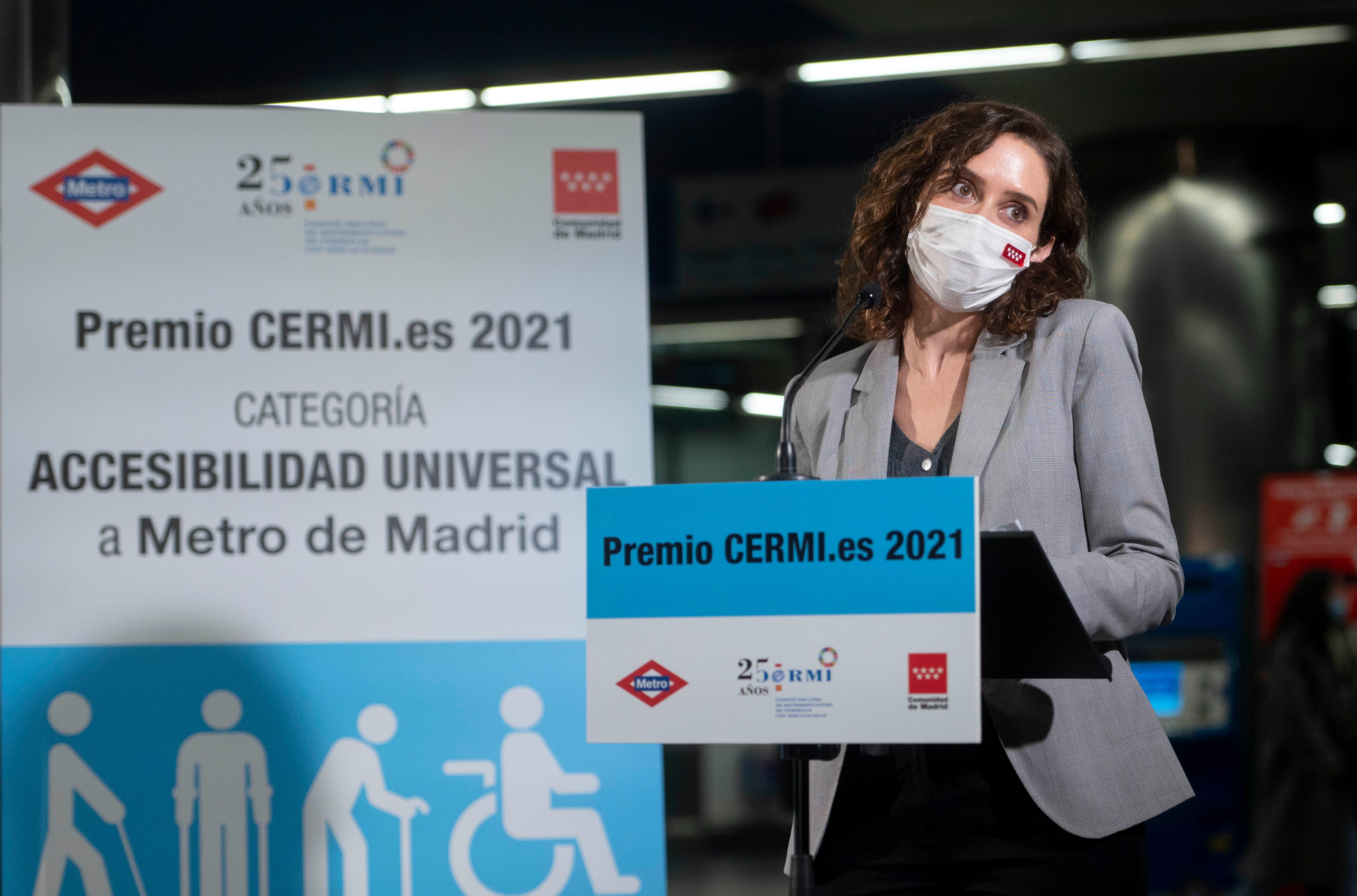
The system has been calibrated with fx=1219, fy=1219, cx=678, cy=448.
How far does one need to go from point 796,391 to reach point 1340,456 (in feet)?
17.8

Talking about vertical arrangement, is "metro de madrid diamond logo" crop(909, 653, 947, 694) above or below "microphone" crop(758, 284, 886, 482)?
below

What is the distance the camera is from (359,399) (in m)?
2.46

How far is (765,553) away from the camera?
1195 millimetres

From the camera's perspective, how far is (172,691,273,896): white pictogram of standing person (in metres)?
2.38

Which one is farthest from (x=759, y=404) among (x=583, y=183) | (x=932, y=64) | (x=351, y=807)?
(x=351, y=807)

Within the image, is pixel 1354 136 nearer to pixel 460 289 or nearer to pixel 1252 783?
pixel 1252 783

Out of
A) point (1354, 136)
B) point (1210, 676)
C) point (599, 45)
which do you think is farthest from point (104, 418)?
point (1354, 136)

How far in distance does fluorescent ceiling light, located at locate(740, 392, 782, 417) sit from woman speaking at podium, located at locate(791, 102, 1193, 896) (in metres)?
3.72

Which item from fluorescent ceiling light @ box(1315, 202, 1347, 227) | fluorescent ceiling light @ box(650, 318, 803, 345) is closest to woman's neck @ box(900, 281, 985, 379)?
fluorescent ceiling light @ box(650, 318, 803, 345)

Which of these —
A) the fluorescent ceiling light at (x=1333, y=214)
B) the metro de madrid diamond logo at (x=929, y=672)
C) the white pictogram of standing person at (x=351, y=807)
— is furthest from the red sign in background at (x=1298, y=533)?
the metro de madrid diamond logo at (x=929, y=672)

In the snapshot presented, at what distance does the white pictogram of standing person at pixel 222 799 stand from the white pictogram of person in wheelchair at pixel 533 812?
0.36 metres

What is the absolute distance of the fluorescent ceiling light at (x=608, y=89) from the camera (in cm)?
496

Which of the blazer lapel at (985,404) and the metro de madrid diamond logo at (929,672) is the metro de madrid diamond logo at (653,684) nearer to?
the metro de madrid diamond logo at (929,672)

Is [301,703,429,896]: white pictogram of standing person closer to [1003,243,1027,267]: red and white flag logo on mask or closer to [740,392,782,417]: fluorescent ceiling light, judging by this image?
[1003,243,1027,267]: red and white flag logo on mask
